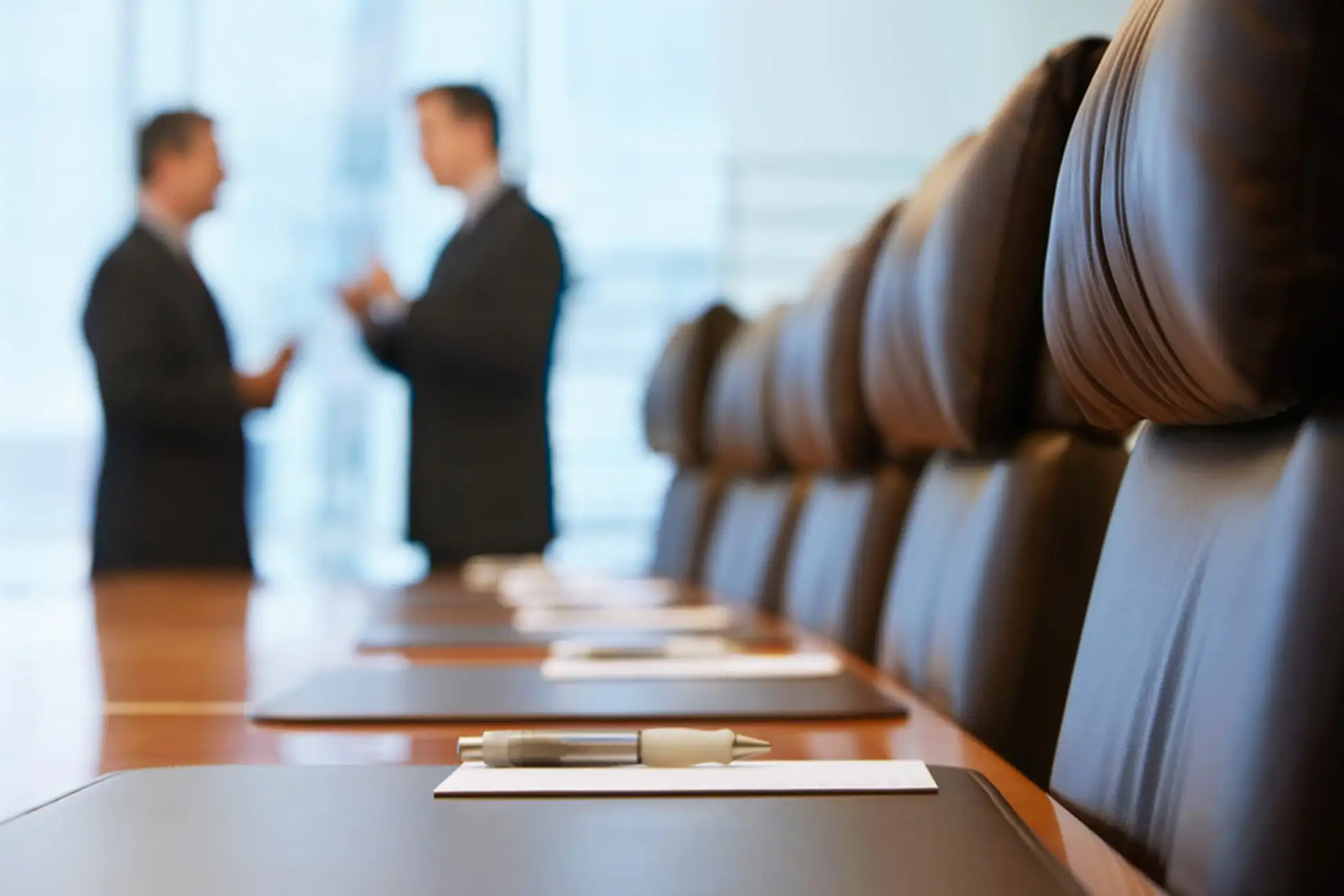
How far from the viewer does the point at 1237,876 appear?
50 cm

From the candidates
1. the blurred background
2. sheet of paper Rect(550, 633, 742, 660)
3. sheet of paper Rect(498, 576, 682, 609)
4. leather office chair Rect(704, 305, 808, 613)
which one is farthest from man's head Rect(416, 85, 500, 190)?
sheet of paper Rect(550, 633, 742, 660)

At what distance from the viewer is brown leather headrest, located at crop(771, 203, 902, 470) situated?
1.51m

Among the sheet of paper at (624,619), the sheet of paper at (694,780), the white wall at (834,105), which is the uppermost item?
the white wall at (834,105)

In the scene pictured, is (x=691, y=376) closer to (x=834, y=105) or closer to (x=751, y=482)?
(x=751, y=482)

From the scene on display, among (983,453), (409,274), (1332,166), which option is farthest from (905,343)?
(409,274)

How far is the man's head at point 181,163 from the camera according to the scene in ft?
10.3

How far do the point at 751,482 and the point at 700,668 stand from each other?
1334 millimetres

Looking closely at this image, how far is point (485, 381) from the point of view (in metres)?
2.93

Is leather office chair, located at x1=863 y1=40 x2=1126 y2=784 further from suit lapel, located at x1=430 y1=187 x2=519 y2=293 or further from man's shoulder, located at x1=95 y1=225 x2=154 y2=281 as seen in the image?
man's shoulder, located at x1=95 y1=225 x2=154 y2=281

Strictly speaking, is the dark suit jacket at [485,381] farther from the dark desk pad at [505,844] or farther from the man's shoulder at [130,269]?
the dark desk pad at [505,844]

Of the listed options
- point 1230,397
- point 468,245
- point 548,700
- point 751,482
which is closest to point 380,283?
point 468,245

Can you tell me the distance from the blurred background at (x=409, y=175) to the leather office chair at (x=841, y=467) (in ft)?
9.04

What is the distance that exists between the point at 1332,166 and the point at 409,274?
407 cm

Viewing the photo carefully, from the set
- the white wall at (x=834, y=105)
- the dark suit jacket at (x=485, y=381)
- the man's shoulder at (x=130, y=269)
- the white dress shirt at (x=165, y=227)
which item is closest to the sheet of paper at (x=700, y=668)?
the dark suit jacket at (x=485, y=381)
